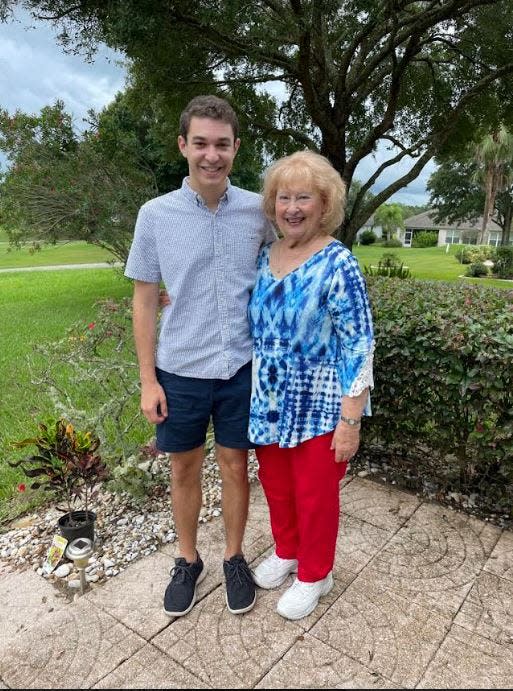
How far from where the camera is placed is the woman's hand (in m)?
1.83

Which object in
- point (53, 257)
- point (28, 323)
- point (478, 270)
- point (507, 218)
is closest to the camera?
point (28, 323)

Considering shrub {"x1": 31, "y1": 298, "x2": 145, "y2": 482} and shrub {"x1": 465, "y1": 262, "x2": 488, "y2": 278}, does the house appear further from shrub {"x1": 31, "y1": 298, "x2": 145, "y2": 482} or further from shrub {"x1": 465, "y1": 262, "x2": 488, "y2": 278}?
shrub {"x1": 31, "y1": 298, "x2": 145, "y2": 482}

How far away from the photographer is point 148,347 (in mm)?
1950

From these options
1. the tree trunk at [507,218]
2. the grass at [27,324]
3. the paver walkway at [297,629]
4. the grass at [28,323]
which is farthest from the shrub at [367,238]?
the paver walkway at [297,629]

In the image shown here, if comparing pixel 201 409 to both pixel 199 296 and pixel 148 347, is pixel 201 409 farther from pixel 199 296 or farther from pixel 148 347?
pixel 199 296

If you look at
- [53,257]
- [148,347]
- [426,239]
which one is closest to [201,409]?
[148,347]

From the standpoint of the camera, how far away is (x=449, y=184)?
143 feet

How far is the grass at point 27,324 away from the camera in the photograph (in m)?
4.25

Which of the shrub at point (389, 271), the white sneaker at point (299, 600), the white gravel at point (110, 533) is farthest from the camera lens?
the shrub at point (389, 271)

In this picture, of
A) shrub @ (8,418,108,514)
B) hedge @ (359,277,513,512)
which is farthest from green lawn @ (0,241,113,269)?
hedge @ (359,277,513,512)

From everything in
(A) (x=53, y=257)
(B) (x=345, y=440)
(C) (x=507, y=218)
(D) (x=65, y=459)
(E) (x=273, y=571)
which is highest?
(C) (x=507, y=218)

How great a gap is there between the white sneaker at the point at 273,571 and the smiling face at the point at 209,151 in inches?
67.5

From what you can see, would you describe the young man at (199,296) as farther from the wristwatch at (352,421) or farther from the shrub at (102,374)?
the shrub at (102,374)

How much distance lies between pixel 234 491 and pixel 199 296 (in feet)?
2.96
